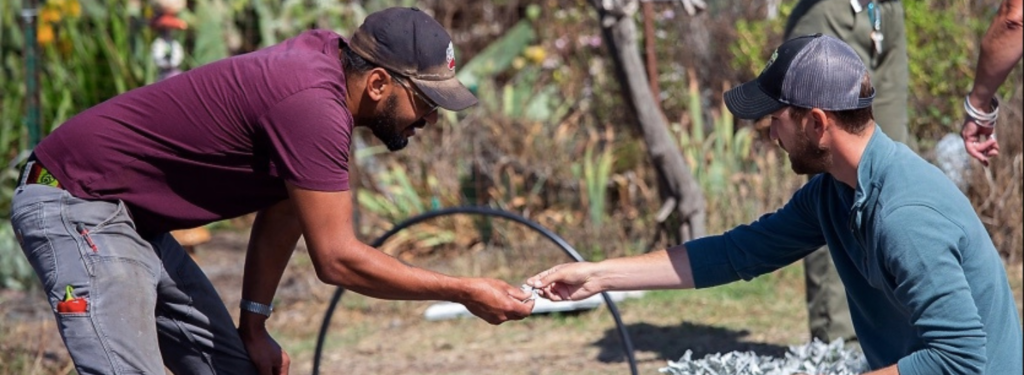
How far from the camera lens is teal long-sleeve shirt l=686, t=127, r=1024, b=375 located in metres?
2.62

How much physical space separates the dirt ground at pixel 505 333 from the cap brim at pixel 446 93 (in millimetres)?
2618

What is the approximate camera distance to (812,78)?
2.82 meters

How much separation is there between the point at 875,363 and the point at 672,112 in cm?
586

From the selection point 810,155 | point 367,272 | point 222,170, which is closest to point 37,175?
point 222,170

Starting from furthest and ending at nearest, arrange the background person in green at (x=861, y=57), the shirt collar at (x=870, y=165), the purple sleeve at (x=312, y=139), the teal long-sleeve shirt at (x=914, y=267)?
the background person in green at (x=861, y=57)
the purple sleeve at (x=312, y=139)
the shirt collar at (x=870, y=165)
the teal long-sleeve shirt at (x=914, y=267)

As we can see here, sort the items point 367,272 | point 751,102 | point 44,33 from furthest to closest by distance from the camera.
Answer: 1. point 44,33
2. point 367,272
3. point 751,102

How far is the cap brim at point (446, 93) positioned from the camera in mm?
3279

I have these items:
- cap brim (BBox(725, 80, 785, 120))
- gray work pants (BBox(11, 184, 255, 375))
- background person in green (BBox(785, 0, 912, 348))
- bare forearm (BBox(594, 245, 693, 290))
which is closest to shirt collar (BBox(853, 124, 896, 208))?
cap brim (BBox(725, 80, 785, 120))

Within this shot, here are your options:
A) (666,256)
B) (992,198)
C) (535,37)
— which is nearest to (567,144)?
(535,37)

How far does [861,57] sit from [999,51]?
84 cm

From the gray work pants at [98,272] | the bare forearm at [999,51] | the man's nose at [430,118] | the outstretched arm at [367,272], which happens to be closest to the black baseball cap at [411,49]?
the man's nose at [430,118]

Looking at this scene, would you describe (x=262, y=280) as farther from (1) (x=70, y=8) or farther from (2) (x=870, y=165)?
(1) (x=70, y=8)

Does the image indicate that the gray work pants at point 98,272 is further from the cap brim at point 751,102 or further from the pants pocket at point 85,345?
the cap brim at point 751,102

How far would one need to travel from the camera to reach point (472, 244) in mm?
7945
